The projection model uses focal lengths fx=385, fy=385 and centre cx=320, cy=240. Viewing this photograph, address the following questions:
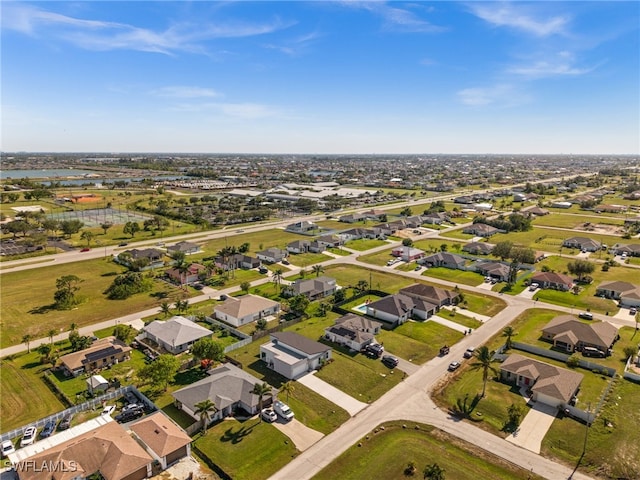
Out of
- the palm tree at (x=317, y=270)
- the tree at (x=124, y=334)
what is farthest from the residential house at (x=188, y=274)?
the palm tree at (x=317, y=270)

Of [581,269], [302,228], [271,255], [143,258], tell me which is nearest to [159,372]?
[143,258]

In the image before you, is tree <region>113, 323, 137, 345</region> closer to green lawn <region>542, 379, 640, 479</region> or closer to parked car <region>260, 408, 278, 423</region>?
parked car <region>260, 408, 278, 423</region>

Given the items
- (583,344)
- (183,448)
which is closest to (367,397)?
(183,448)

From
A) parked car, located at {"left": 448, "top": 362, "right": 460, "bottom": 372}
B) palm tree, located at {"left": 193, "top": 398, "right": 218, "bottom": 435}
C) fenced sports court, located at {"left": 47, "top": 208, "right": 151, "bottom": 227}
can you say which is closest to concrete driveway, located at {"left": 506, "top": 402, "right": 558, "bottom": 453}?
parked car, located at {"left": 448, "top": 362, "right": 460, "bottom": 372}

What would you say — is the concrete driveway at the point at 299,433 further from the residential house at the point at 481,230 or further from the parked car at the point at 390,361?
the residential house at the point at 481,230

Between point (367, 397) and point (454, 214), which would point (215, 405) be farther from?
point (454, 214)
